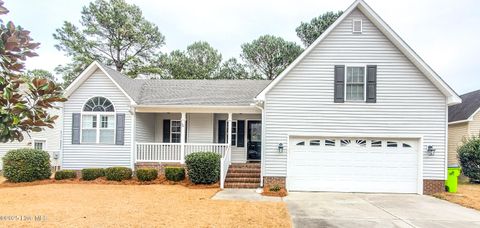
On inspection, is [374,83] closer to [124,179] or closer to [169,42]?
[124,179]

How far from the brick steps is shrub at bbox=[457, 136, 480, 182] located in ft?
32.2

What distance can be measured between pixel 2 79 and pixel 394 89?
1326 cm

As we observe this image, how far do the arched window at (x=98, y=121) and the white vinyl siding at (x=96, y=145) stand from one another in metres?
0.20

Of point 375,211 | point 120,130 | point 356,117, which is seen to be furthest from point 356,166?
point 120,130

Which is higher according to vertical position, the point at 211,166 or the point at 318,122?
the point at 318,122

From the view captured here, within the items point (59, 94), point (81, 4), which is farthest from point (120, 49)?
point (59, 94)

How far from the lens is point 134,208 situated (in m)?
9.59

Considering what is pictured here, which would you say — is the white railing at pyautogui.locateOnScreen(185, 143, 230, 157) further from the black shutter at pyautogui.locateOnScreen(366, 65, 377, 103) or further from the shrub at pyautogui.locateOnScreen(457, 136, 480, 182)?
the shrub at pyautogui.locateOnScreen(457, 136, 480, 182)

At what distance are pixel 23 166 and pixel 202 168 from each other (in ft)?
24.3

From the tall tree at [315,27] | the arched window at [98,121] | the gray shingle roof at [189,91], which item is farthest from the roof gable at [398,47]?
the tall tree at [315,27]

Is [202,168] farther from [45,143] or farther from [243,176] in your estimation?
[45,143]

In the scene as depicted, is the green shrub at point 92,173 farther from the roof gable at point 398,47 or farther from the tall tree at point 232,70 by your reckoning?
the tall tree at point 232,70

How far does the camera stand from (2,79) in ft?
8.22

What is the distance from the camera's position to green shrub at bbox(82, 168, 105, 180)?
15.2m
